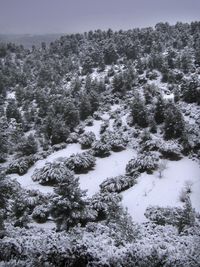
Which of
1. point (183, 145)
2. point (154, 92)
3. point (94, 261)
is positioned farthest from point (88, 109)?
point (94, 261)

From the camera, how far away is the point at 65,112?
47.5m

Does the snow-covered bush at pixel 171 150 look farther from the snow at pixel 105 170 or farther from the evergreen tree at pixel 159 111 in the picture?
the evergreen tree at pixel 159 111

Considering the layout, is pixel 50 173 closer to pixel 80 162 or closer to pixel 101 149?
pixel 80 162

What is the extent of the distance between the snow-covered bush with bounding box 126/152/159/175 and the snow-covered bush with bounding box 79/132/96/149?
792cm

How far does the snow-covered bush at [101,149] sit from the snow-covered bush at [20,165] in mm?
7553

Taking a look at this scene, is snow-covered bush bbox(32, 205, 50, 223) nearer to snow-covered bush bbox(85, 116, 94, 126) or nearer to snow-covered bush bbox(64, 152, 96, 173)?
snow-covered bush bbox(64, 152, 96, 173)

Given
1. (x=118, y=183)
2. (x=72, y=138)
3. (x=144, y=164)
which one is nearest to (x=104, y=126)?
(x=72, y=138)

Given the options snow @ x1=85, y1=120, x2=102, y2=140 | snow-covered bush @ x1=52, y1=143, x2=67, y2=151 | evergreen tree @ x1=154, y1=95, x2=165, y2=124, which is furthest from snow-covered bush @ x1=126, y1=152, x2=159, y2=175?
snow @ x1=85, y1=120, x2=102, y2=140

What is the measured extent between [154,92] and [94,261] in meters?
36.4

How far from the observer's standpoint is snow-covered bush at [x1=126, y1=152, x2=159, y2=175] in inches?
1299

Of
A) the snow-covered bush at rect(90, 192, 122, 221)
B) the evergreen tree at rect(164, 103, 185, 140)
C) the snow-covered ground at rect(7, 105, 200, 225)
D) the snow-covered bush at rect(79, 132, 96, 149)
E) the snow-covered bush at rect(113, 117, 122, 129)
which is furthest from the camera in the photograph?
the snow-covered bush at rect(113, 117, 122, 129)

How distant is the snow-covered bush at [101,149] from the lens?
38.5m

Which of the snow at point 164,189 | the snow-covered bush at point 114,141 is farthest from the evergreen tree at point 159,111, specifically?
the snow at point 164,189

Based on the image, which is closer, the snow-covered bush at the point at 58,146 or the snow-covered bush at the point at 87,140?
the snow-covered bush at the point at 87,140
